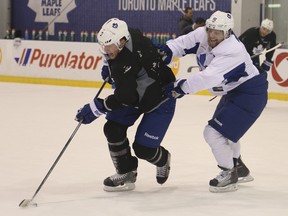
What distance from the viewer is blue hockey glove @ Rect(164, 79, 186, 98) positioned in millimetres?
4637

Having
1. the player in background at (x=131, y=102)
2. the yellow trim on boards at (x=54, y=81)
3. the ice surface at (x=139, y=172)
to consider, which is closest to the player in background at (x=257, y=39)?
the ice surface at (x=139, y=172)

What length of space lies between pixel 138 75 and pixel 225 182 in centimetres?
92

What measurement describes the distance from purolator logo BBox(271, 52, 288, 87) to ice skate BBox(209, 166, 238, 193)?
6.09 m

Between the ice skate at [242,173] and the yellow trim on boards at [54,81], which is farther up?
the ice skate at [242,173]

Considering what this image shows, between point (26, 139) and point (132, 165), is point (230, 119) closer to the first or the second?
point (132, 165)

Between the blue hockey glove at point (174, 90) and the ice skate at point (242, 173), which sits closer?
the blue hockey glove at point (174, 90)

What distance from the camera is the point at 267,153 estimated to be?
21.1 ft

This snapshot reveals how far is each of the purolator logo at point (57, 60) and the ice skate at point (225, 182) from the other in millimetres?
7889

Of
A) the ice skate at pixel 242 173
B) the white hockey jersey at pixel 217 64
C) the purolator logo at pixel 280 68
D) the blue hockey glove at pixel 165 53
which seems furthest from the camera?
the purolator logo at pixel 280 68

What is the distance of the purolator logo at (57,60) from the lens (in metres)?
12.9

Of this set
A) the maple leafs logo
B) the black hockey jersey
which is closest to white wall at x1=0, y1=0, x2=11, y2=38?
the maple leafs logo

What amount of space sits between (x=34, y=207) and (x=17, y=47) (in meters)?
9.40

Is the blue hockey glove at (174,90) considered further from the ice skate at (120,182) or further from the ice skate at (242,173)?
the ice skate at (242,173)

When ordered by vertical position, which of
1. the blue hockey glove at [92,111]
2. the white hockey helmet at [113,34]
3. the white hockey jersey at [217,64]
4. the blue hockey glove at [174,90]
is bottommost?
the blue hockey glove at [92,111]
